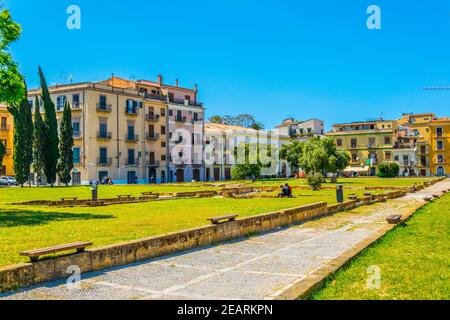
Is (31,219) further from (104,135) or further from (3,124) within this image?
(3,124)

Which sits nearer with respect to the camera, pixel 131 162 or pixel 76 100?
pixel 76 100

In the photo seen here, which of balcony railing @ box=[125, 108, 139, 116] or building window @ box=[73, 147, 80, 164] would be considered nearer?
building window @ box=[73, 147, 80, 164]

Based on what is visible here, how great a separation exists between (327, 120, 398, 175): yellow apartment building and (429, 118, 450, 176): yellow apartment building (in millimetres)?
7276

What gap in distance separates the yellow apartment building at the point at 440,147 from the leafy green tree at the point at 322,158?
42.6 metres

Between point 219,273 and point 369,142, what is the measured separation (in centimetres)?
9521

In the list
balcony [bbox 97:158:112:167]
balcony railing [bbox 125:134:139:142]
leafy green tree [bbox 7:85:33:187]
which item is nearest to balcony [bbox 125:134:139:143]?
balcony railing [bbox 125:134:139:142]

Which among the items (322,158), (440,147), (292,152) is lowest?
(322,158)

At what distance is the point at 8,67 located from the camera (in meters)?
18.8

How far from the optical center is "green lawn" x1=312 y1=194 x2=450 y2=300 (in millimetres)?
7025

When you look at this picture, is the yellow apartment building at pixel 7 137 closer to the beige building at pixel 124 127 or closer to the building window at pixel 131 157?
the beige building at pixel 124 127

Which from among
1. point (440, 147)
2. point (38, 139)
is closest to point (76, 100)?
point (38, 139)

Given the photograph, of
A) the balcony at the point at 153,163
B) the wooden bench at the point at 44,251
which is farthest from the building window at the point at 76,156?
the wooden bench at the point at 44,251

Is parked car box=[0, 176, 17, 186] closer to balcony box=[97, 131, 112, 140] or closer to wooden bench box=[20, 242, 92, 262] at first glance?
balcony box=[97, 131, 112, 140]

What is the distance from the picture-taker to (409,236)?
1317 centimetres
